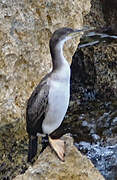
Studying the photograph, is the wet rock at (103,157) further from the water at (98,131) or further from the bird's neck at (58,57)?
the bird's neck at (58,57)

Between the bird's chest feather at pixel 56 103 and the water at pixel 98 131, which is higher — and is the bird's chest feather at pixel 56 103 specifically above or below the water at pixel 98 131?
above

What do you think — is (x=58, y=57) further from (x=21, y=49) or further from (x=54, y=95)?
(x=21, y=49)

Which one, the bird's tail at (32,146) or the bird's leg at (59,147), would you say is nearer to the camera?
the bird's leg at (59,147)

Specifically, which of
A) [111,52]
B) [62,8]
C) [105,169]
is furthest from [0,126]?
[111,52]

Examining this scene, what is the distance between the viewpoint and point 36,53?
18.9ft

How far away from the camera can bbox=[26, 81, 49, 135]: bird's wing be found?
12.8ft

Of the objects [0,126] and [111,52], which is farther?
[111,52]

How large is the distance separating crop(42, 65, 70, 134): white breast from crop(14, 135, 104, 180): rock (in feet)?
1.76

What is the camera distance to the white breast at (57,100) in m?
3.81

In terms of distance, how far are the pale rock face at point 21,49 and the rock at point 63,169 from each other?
1955mm

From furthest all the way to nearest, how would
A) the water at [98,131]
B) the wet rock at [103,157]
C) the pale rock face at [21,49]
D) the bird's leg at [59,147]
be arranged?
the water at [98,131], the wet rock at [103,157], the pale rock face at [21,49], the bird's leg at [59,147]

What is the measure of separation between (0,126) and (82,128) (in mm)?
1937

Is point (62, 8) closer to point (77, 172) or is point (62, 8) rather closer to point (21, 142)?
point (21, 142)

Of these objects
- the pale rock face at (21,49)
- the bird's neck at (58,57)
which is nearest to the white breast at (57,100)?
the bird's neck at (58,57)
